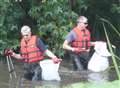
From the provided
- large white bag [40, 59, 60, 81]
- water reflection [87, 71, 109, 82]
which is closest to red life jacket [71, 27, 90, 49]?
water reflection [87, 71, 109, 82]

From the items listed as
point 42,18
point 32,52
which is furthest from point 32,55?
point 42,18

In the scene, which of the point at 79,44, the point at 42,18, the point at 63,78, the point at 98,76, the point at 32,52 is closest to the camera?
the point at 32,52

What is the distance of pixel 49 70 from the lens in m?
9.31

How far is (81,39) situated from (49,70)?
1465mm

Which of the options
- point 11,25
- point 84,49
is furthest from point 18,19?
point 84,49

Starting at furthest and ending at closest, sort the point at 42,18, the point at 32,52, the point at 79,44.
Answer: the point at 42,18 → the point at 79,44 → the point at 32,52

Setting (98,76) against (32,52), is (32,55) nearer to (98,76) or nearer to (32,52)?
(32,52)

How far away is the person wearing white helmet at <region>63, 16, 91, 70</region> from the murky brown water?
273 mm

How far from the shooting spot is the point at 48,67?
30.5 feet

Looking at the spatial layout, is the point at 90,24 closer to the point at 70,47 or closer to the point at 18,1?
the point at 18,1

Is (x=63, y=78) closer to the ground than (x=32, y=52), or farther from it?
closer to the ground

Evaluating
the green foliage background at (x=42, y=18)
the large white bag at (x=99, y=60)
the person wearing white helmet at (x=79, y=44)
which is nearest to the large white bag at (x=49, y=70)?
the person wearing white helmet at (x=79, y=44)

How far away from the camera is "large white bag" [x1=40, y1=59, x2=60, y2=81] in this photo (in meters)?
9.27

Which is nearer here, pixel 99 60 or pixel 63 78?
pixel 63 78
